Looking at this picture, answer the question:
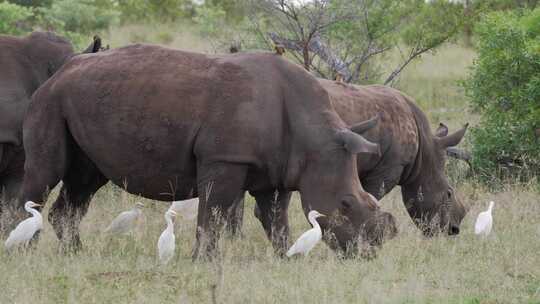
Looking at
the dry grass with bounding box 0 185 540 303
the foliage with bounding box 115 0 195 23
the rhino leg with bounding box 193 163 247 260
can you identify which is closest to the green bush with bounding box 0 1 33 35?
the dry grass with bounding box 0 185 540 303

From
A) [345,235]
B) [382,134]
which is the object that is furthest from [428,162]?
[345,235]

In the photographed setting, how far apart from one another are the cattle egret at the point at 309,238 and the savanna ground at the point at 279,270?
0.14 meters

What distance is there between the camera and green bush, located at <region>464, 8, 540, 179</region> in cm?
1337

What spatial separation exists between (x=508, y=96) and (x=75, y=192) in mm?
6052

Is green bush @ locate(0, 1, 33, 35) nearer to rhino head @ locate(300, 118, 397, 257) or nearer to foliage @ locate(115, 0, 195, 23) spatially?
rhino head @ locate(300, 118, 397, 257)

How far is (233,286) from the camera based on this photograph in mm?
8023

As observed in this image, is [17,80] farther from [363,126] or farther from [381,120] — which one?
[381,120]

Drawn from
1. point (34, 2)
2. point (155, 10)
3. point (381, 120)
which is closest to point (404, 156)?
point (381, 120)

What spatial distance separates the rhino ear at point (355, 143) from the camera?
9000mm

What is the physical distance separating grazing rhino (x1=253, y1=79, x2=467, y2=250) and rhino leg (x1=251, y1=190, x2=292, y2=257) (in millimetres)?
153

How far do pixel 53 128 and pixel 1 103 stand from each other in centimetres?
95

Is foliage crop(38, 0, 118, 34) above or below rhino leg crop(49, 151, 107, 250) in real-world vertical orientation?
below

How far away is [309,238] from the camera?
884 centimetres

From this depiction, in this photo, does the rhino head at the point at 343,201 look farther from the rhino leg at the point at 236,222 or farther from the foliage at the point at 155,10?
the foliage at the point at 155,10
